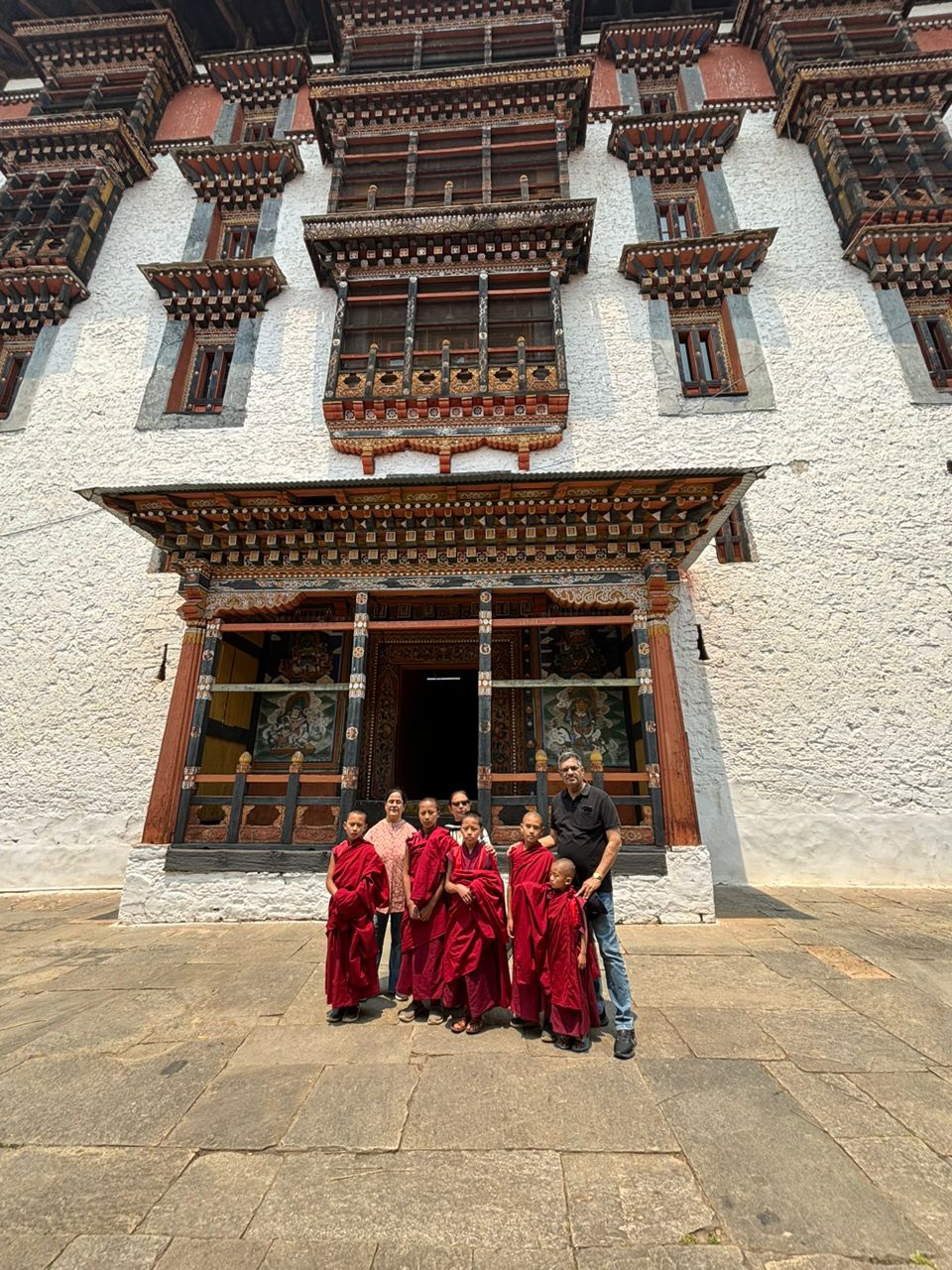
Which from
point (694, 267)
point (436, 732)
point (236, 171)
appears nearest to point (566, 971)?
point (436, 732)

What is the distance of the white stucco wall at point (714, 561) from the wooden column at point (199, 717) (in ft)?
8.03

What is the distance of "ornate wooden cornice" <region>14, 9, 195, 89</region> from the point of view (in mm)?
13461

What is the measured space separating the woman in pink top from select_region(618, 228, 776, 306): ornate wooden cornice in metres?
10.8

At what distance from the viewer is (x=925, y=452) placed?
905 cm

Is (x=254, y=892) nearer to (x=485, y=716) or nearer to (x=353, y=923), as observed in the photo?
(x=353, y=923)

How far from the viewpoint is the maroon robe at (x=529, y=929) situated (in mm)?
3346

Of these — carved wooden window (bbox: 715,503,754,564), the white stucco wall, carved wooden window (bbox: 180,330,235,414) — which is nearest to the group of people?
the white stucco wall

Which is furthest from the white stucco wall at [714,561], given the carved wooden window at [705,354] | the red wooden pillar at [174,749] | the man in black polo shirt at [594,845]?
the man in black polo shirt at [594,845]

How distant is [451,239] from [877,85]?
9575mm

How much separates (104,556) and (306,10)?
1560cm

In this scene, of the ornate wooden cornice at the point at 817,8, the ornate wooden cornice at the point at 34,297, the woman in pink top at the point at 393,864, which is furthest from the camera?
the ornate wooden cornice at the point at 817,8

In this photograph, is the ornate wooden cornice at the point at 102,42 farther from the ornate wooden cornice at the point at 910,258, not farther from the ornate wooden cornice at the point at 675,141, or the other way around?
the ornate wooden cornice at the point at 910,258

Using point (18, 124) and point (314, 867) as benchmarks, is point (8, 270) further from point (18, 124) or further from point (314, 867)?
point (314, 867)

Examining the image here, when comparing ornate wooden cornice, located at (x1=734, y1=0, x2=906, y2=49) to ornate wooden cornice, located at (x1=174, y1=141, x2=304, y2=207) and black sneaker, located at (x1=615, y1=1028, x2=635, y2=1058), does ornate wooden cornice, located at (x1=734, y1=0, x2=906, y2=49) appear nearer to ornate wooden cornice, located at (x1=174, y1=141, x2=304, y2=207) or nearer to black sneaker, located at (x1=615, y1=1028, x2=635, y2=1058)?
ornate wooden cornice, located at (x1=174, y1=141, x2=304, y2=207)
